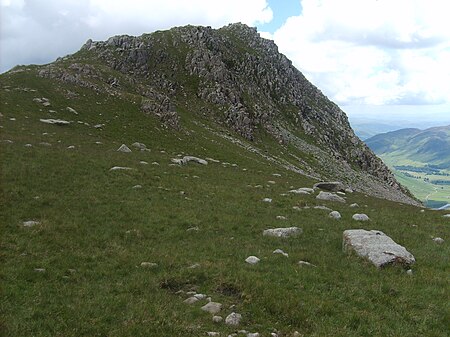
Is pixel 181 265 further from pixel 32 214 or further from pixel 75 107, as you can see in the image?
pixel 75 107

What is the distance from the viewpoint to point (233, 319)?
1191 cm

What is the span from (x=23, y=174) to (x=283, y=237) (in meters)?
18.9

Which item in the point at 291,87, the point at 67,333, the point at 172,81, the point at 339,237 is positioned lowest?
the point at 67,333

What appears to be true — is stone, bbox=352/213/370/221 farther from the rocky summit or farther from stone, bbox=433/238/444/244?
the rocky summit

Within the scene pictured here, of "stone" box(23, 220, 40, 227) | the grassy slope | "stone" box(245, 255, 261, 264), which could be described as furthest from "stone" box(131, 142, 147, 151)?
"stone" box(245, 255, 261, 264)

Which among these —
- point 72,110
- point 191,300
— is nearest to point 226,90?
point 72,110

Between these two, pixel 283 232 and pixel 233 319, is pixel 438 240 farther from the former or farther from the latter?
pixel 233 319

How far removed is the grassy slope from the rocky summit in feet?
115

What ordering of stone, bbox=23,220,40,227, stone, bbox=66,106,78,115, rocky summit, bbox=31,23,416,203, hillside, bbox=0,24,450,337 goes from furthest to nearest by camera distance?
rocky summit, bbox=31,23,416,203 < stone, bbox=66,106,78,115 < stone, bbox=23,220,40,227 < hillside, bbox=0,24,450,337

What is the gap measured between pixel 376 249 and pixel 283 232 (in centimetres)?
529

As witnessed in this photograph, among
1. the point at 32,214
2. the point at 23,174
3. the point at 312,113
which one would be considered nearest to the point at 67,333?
the point at 32,214

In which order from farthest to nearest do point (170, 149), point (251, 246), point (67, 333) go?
point (170, 149)
point (251, 246)
point (67, 333)

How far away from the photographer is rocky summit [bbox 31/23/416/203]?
72512 mm

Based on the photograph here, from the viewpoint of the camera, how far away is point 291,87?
131250mm
